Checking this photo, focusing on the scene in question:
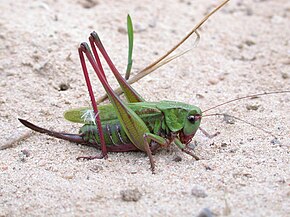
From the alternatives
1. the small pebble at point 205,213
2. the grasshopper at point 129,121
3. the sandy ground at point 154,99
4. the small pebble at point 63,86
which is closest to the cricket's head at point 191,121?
the grasshopper at point 129,121

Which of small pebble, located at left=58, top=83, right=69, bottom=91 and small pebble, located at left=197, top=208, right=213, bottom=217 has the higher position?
small pebble, located at left=197, top=208, right=213, bottom=217

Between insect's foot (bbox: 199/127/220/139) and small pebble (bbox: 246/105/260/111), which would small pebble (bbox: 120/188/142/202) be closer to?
insect's foot (bbox: 199/127/220/139)

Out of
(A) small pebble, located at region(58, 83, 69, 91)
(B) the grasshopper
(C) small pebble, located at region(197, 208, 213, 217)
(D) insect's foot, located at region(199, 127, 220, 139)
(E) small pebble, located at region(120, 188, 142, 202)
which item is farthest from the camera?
(A) small pebble, located at region(58, 83, 69, 91)

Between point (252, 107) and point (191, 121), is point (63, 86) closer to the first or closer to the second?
point (191, 121)

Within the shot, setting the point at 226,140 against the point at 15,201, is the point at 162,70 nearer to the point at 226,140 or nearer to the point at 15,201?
the point at 226,140

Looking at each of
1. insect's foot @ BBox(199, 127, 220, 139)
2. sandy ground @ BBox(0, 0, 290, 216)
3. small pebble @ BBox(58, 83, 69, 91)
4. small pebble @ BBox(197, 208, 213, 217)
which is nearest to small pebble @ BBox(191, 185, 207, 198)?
sandy ground @ BBox(0, 0, 290, 216)

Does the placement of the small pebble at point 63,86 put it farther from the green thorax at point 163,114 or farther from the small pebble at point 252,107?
the small pebble at point 252,107

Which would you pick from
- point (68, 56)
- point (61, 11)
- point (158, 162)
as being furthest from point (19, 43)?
point (158, 162)
